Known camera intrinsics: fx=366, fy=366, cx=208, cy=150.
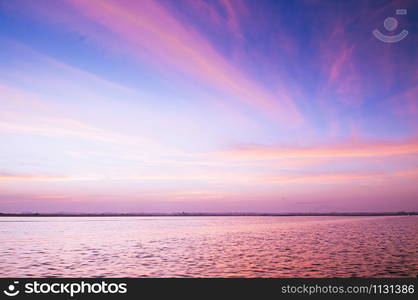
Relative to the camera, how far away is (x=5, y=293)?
729 centimetres

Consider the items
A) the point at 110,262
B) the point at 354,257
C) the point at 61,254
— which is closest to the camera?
the point at 110,262

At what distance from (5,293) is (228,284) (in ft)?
14.6

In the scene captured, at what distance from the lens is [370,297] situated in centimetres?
724

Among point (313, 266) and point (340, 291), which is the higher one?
point (340, 291)

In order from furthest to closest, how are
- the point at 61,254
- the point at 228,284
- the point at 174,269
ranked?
the point at 61,254
the point at 174,269
the point at 228,284

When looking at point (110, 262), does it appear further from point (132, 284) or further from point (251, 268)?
point (132, 284)

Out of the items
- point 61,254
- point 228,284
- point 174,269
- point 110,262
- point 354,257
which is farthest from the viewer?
point 61,254

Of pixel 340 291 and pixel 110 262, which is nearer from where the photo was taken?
pixel 340 291

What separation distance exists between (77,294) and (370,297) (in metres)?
5.78

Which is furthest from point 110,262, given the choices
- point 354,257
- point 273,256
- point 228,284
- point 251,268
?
point 228,284

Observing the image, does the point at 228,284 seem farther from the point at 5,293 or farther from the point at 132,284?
the point at 5,293

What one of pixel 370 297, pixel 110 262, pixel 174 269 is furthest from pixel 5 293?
pixel 110 262

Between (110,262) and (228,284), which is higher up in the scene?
(228,284)

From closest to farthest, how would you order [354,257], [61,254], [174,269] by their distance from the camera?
[174,269] < [354,257] < [61,254]
